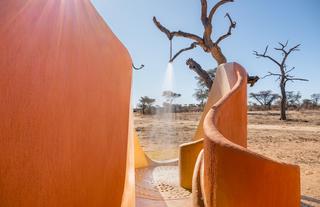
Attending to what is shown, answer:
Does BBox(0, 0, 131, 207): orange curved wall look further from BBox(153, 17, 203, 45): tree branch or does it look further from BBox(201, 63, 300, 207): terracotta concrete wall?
BBox(153, 17, 203, 45): tree branch

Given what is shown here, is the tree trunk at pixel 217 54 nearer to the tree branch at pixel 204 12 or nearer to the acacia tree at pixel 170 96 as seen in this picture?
the tree branch at pixel 204 12

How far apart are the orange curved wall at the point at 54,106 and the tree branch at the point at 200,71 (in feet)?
24.5

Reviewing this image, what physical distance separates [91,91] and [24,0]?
1060 mm

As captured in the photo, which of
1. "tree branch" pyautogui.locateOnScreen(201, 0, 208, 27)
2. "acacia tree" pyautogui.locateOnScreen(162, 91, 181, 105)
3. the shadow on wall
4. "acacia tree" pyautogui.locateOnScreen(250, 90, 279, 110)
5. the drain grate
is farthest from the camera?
"acacia tree" pyautogui.locateOnScreen(250, 90, 279, 110)

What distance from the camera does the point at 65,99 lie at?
197 centimetres

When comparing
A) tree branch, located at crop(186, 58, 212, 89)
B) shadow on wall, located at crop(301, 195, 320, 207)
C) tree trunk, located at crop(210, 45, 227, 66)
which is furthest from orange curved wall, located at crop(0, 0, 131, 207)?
tree trunk, located at crop(210, 45, 227, 66)

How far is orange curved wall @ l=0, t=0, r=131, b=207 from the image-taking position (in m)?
1.46

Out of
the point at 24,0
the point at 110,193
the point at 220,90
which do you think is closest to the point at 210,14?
the point at 220,90

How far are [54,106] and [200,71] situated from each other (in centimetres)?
876

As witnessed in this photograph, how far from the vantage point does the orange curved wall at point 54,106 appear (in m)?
1.46

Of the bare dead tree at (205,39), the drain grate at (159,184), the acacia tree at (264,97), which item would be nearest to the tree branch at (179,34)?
the bare dead tree at (205,39)

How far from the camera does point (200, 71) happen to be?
33.4 ft

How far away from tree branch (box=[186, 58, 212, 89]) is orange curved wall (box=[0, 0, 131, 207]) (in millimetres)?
7482

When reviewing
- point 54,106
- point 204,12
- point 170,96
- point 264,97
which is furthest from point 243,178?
point 264,97
